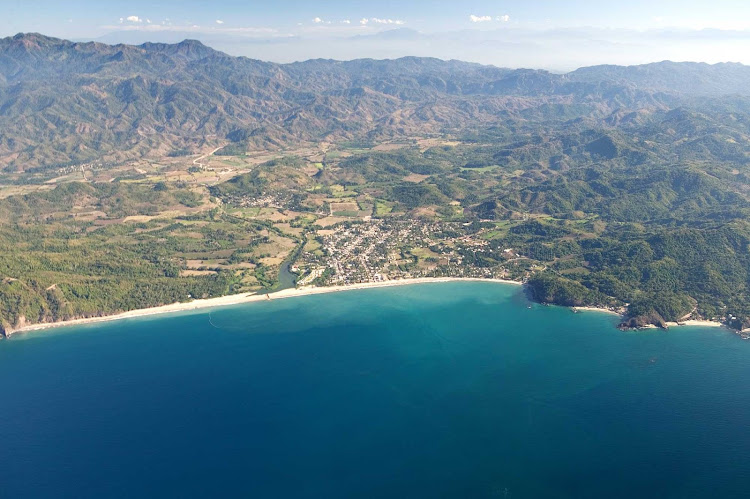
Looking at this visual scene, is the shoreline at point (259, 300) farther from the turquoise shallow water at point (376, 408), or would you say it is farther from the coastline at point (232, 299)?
the turquoise shallow water at point (376, 408)

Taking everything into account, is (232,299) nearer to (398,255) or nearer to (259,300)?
(259,300)

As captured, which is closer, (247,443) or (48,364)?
(247,443)

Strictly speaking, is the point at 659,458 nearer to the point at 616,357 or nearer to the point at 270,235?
the point at 616,357

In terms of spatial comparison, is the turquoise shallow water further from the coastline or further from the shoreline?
the coastline

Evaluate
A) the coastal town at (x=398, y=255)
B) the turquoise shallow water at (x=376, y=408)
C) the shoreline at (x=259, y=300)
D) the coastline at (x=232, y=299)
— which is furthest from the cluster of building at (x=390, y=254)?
the turquoise shallow water at (x=376, y=408)

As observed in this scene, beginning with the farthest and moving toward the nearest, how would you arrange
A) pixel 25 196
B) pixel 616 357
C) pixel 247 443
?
pixel 25 196, pixel 616 357, pixel 247 443

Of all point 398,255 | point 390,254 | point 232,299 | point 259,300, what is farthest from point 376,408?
point 390,254

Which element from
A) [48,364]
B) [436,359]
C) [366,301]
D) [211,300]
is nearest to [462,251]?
[366,301]
